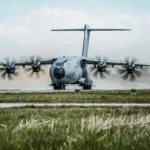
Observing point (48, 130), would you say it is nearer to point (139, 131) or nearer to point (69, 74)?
point (139, 131)

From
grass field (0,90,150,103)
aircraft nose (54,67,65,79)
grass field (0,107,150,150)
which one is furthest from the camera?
aircraft nose (54,67,65,79)

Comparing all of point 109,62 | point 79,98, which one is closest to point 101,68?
point 109,62

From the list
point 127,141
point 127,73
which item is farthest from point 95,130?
point 127,73

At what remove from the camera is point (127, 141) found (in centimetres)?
658

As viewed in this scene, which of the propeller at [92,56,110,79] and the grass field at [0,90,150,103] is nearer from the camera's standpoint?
the grass field at [0,90,150,103]

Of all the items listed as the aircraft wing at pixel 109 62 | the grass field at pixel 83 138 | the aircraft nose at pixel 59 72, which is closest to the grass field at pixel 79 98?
the grass field at pixel 83 138

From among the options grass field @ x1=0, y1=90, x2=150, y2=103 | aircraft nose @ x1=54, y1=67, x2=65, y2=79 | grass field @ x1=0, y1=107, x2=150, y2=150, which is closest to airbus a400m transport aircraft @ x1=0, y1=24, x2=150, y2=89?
aircraft nose @ x1=54, y1=67, x2=65, y2=79

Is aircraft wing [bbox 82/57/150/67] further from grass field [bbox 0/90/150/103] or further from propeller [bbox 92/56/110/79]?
grass field [bbox 0/90/150/103]

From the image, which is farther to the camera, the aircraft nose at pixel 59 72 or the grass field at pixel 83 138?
the aircraft nose at pixel 59 72

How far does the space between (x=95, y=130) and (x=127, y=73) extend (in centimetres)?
6288

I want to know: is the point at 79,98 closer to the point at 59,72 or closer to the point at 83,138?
the point at 83,138

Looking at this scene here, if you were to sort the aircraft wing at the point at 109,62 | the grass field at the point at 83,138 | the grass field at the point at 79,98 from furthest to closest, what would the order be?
the aircraft wing at the point at 109,62, the grass field at the point at 79,98, the grass field at the point at 83,138

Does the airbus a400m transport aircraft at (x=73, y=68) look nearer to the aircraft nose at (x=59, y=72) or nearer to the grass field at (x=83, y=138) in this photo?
the aircraft nose at (x=59, y=72)

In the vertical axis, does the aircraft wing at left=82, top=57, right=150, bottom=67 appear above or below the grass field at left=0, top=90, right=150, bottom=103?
above
